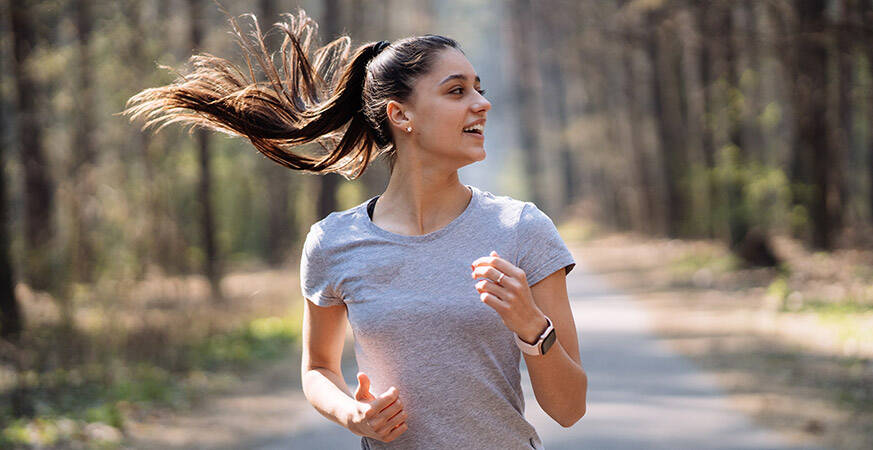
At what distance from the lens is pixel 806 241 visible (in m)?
23.5

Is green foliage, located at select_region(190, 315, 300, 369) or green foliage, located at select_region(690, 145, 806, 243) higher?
green foliage, located at select_region(690, 145, 806, 243)

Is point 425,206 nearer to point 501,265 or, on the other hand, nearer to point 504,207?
point 504,207

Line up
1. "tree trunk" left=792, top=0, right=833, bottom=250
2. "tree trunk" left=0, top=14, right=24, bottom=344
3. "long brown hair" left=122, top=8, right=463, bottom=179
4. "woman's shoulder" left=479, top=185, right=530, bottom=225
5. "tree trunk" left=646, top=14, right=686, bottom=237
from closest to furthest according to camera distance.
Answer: "woman's shoulder" left=479, top=185, right=530, bottom=225 < "long brown hair" left=122, top=8, right=463, bottom=179 < "tree trunk" left=0, top=14, right=24, bottom=344 < "tree trunk" left=792, top=0, right=833, bottom=250 < "tree trunk" left=646, top=14, right=686, bottom=237

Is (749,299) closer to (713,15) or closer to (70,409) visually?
(713,15)

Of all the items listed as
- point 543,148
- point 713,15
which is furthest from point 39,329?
point 543,148

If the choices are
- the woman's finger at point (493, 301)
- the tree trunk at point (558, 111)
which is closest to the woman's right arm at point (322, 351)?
the woman's finger at point (493, 301)

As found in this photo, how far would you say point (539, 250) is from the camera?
2.86 metres

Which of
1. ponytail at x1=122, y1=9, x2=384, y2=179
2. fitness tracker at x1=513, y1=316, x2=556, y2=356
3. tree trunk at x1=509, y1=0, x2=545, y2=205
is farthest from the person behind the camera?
tree trunk at x1=509, y1=0, x2=545, y2=205

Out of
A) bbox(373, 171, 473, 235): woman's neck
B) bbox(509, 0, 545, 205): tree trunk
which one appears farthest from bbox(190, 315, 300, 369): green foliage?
bbox(509, 0, 545, 205): tree trunk

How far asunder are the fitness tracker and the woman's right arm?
0.65 meters

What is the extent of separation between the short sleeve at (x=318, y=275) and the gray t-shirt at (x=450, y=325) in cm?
11

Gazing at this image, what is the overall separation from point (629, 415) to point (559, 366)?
6.05m

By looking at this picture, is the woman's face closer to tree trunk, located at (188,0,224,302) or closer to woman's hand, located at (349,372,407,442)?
woman's hand, located at (349,372,407,442)

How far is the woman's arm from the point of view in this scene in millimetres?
2787
